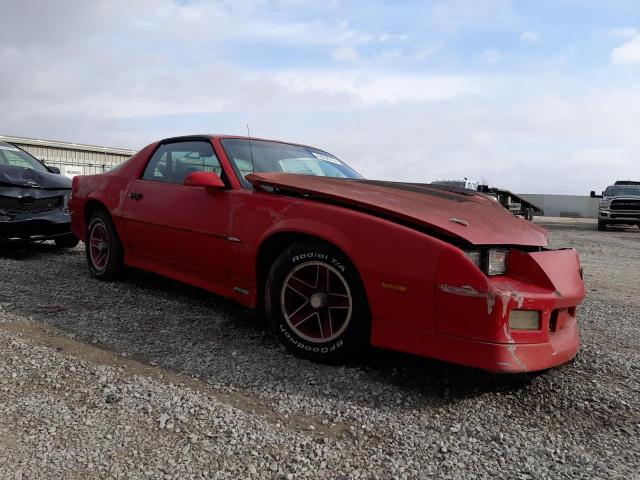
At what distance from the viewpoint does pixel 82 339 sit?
323 cm

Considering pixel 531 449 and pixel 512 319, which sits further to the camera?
pixel 512 319

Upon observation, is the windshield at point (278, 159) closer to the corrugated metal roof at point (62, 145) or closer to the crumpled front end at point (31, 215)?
the crumpled front end at point (31, 215)

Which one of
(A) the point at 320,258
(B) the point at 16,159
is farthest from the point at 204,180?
(B) the point at 16,159

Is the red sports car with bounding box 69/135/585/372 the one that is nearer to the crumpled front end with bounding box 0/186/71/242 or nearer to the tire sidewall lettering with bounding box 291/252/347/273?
the tire sidewall lettering with bounding box 291/252/347/273

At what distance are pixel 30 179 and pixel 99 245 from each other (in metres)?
2.18

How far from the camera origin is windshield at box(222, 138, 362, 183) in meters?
3.79

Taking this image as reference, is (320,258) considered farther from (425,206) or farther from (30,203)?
(30,203)

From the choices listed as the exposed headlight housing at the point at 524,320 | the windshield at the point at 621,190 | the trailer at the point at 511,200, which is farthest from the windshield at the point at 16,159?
the windshield at the point at 621,190

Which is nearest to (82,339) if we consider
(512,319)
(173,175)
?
(173,175)

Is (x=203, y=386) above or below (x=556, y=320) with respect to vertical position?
below

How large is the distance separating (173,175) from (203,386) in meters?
2.06

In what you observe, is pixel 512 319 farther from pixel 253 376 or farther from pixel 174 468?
pixel 174 468

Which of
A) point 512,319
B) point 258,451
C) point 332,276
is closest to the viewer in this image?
point 258,451

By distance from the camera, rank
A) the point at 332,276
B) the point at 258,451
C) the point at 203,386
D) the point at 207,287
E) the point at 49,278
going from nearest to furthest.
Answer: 1. the point at 258,451
2. the point at 203,386
3. the point at 332,276
4. the point at 207,287
5. the point at 49,278
